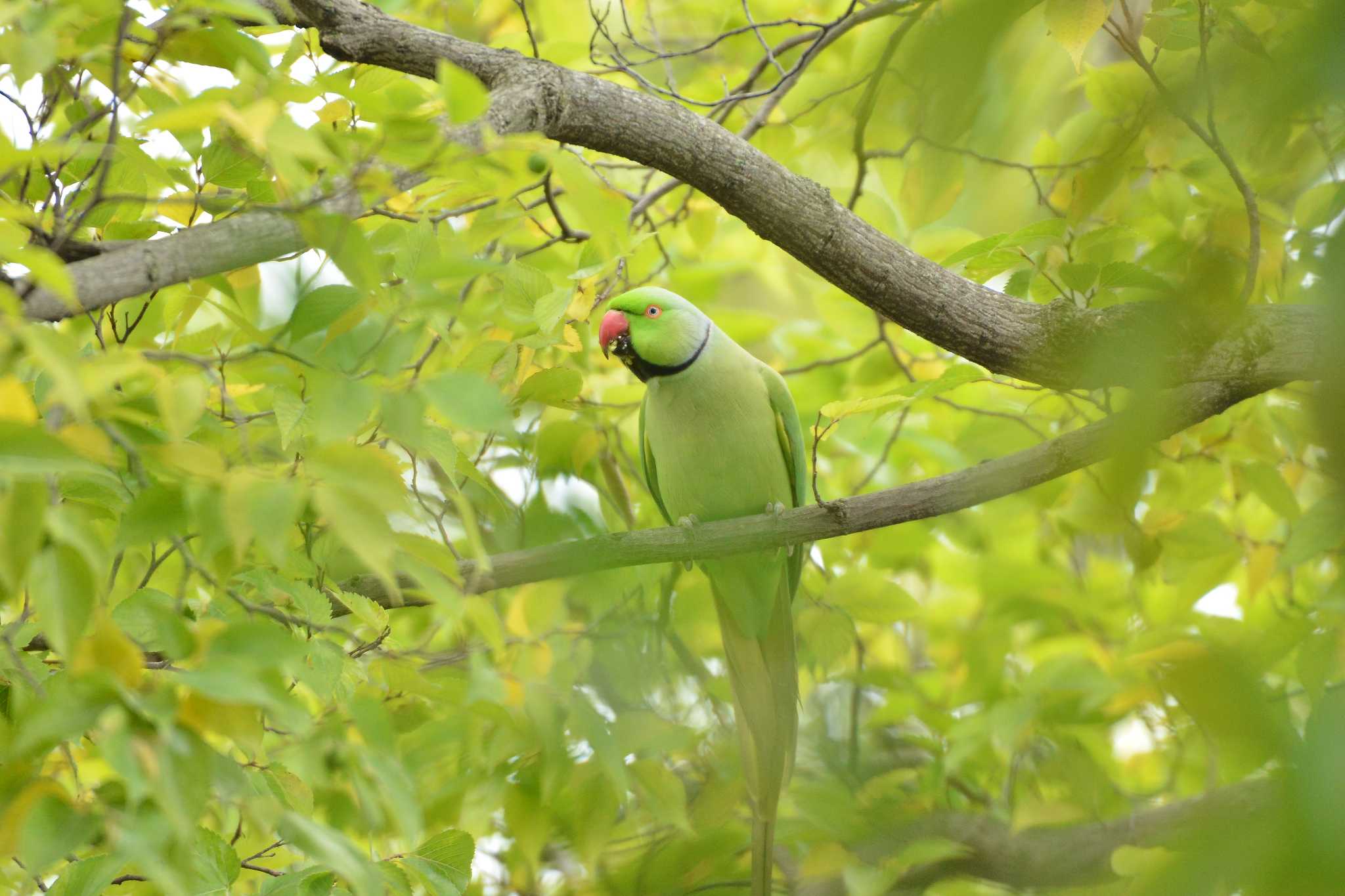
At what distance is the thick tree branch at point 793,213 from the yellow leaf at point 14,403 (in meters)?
0.89

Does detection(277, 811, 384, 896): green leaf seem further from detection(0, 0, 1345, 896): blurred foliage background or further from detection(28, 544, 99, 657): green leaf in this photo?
detection(28, 544, 99, 657): green leaf

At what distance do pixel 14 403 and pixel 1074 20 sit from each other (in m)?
1.66

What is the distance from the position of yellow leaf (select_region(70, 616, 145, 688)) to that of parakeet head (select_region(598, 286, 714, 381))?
6.72 feet

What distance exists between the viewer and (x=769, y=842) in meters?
2.34

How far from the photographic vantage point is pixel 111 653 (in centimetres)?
94

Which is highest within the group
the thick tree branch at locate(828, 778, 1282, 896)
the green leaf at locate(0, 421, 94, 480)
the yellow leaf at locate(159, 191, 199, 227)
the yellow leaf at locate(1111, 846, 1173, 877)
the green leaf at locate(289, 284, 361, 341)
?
the yellow leaf at locate(159, 191, 199, 227)

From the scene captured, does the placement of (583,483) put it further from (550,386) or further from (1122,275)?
(1122,275)

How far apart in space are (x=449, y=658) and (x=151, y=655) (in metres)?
0.57

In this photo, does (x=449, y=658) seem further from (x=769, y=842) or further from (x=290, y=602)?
(x=769, y=842)

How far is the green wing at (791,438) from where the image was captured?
2.97 m

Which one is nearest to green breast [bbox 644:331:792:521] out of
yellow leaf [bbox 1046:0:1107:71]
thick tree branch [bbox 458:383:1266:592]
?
thick tree branch [bbox 458:383:1266:592]

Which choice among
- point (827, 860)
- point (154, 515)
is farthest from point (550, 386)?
point (827, 860)

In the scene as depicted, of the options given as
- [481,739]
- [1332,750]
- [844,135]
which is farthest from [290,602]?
[844,135]

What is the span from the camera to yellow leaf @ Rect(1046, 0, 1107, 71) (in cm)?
169
